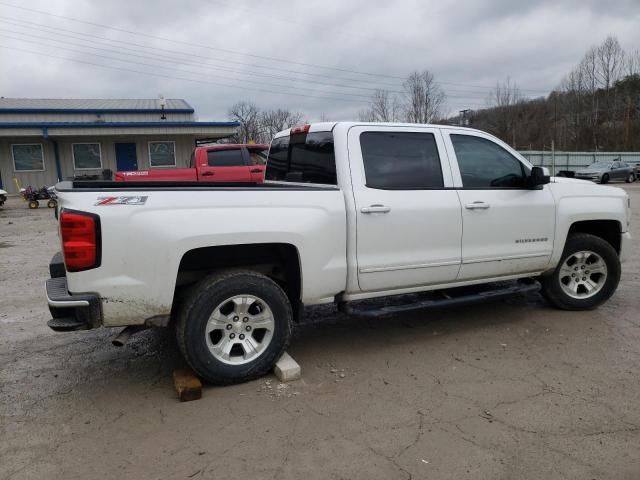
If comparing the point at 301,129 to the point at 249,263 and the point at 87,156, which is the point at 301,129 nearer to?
the point at 249,263

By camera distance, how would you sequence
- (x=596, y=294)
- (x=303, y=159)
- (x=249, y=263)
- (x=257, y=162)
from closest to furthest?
(x=249, y=263)
(x=303, y=159)
(x=596, y=294)
(x=257, y=162)

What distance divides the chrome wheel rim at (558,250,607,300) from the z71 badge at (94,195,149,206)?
4349 millimetres

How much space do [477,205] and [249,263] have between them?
216cm

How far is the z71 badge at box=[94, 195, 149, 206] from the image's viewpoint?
3.30 m

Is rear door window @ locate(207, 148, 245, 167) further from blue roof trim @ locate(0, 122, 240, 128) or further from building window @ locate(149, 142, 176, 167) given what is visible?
building window @ locate(149, 142, 176, 167)

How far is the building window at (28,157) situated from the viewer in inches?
974

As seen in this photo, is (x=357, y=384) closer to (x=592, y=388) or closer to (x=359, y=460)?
(x=359, y=460)

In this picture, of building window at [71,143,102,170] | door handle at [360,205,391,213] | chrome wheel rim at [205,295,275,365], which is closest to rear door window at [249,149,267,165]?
door handle at [360,205,391,213]

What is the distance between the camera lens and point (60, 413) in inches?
136

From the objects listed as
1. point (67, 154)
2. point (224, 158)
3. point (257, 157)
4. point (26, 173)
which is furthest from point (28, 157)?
point (257, 157)

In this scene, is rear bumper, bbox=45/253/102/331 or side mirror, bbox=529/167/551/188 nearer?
rear bumper, bbox=45/253/102/331

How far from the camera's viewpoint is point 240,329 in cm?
382

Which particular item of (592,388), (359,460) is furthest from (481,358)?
(359,460)

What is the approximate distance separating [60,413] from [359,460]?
2104 mm
